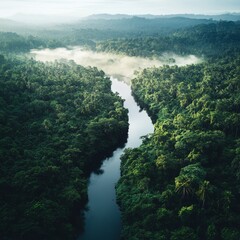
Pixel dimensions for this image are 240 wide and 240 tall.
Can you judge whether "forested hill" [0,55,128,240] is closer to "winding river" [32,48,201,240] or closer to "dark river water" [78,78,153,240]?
"dark river water" [78,78,153,240]

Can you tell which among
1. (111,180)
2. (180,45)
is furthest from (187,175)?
(180,45)

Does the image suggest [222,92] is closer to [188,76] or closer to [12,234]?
[188,76]

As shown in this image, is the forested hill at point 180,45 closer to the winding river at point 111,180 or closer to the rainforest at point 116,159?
the winding river at point 111,180

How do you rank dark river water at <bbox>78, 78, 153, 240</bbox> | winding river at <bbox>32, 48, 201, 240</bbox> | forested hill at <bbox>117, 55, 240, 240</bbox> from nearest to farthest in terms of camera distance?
forested hill at <bbox>117, 55, 240, 240</bbox>, dark river water at <bbox>78, 78, 153, 240</bbox>, winding river at <bbox>32, 48, 201, 240</bbox>

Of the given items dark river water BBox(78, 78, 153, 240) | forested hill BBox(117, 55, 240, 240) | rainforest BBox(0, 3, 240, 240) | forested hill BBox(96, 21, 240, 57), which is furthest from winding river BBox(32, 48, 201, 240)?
forested hill BBox(96, 21, 240, 57)

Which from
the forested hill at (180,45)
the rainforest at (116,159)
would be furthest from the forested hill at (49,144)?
the forested hill at (180,45)

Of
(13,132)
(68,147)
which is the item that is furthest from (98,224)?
(13,132)

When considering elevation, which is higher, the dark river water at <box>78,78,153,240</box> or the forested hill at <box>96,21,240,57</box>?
the forested hill at <box>96,21,240,57</box>
